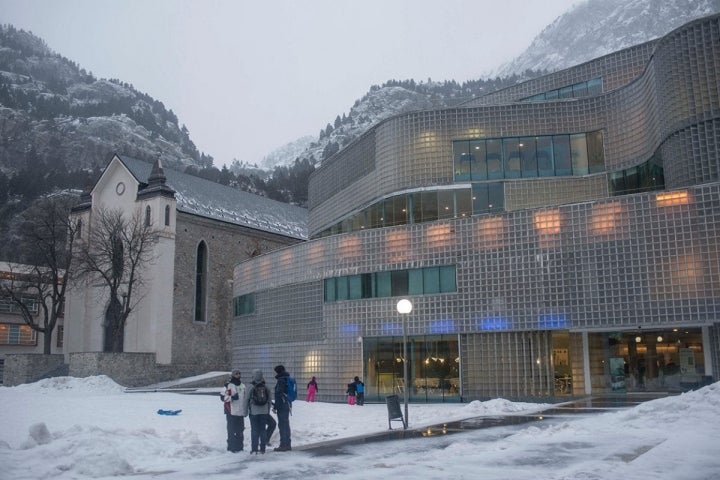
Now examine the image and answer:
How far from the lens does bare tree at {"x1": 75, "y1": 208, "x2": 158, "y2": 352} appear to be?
5762 cm

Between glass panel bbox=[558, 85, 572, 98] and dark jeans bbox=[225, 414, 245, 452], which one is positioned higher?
glass panel bbox=[558, 85, 572, 98]

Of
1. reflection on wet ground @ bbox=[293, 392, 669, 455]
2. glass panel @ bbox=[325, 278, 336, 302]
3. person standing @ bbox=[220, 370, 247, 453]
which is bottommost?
reflection on wet ground @ bbox=[293, 392, 669, 455]

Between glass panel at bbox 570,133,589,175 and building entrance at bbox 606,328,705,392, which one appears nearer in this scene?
building entrance at bbox 606,328,705,392

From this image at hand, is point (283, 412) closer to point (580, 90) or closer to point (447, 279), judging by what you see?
point (447, 279)

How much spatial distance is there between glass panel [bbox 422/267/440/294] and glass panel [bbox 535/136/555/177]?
8.81 m

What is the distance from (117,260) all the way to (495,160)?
116ft

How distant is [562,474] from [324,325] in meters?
26.7

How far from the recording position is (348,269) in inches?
1444

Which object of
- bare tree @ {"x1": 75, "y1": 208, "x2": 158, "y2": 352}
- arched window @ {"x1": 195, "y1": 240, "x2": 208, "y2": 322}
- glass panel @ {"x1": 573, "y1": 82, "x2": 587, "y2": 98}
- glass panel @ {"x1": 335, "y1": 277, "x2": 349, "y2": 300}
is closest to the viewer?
glass panel @ {"x1": 335, "y1": 277, "x2": 349, "y2": 300}

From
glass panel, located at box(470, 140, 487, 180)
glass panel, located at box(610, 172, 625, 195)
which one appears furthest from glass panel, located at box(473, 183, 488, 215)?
glass panel, located at box(610, 172, 625, 195)

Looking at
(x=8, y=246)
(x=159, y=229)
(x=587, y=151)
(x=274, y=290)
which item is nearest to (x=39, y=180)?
(x=8, y=246)

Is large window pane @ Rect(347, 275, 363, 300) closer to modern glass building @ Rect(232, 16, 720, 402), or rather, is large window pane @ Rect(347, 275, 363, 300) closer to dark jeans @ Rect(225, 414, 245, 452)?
modern glass building @ Rect(232, 16, 720, 402)

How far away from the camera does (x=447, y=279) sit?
33250 millimetres

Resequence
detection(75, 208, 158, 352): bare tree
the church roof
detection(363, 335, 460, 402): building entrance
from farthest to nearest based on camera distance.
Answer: the church roof, detection(75, 208, 158, 352): bare tree, detection(363, 335, 460, 402): building entrance
